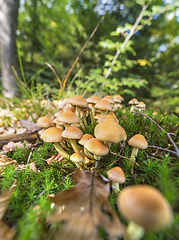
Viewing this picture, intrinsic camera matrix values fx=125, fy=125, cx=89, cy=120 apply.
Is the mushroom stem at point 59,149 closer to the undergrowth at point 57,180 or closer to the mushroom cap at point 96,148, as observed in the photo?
the undergrowth at point 57,180

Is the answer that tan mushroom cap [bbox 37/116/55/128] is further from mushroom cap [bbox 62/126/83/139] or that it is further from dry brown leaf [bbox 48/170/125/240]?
dry brown leaf [bbox 48/170/125/240]

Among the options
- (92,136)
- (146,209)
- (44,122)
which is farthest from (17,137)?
(146,209)

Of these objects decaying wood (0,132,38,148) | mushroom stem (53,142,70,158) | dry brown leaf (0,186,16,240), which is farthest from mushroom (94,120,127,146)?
decaying wood (0,132,38,148)

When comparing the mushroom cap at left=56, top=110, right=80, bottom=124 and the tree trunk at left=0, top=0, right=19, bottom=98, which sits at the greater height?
the tree trunk at left=0, top=0, right=19, bottom=98

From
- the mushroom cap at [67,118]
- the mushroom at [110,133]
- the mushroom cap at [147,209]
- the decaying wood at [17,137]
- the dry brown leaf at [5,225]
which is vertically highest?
the mushroom cap at [67,118]

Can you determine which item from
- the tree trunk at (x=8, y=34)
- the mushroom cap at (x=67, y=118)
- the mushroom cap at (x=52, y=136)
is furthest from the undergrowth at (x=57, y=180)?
the tree trunk at (x=8, y=34)

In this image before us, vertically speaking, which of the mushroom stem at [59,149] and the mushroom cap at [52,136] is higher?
the mushroom cap at [52,136]
